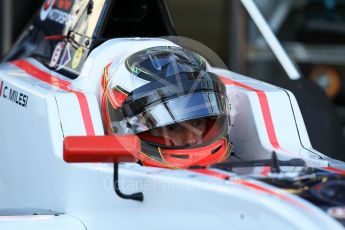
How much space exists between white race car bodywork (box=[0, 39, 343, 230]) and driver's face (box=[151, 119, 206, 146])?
22 cm

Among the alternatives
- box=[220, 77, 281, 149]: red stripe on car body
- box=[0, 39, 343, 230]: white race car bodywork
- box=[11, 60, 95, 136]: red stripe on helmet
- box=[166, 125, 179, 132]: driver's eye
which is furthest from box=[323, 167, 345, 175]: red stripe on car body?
box=[11, 60, 95, 136]: red stripe on helmet

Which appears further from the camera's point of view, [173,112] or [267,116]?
[267,116]

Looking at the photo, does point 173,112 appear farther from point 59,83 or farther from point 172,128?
point 59,83

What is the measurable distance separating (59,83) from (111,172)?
73 centimetres

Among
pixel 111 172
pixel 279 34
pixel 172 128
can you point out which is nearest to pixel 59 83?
pixel 172 128

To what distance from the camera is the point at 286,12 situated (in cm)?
754

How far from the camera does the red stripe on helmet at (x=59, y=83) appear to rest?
3119 mm

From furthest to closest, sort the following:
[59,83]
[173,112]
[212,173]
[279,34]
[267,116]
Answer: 1. [279,34]
2. [59,83]
3. [267,116]
4. [173,112]
5. [212,173]

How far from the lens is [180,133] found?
3.11m

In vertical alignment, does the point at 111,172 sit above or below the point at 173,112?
below

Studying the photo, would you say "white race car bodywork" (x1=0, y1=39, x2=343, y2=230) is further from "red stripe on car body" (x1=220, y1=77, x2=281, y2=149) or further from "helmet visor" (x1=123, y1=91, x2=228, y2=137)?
"helmet visor" (x1=123, y1=91, x2=228, y2=137)

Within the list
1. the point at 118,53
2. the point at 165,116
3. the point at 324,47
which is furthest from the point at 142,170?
the point at 324,47

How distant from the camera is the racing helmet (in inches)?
121

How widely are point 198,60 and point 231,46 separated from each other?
4.24 metres
